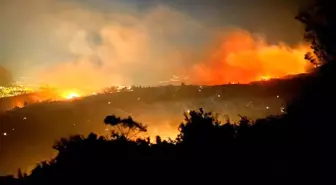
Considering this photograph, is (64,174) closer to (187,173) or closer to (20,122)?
(187,173)

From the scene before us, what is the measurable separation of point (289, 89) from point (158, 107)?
49.7ft

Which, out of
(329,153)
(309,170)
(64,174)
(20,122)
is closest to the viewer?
(309,170)

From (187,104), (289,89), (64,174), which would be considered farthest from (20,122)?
(64,174)

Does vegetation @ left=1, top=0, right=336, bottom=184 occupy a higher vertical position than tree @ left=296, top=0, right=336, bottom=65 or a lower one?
lower

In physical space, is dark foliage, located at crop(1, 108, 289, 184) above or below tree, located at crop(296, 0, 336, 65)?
below

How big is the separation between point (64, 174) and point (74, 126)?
32.1 m

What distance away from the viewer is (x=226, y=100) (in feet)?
150

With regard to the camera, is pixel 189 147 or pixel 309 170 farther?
pixel 189 147

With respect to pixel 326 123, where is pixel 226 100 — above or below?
above

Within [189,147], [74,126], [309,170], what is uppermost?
[74,126]

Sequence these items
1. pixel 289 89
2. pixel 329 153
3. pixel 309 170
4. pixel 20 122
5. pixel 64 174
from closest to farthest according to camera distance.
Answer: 1. pixel 309 170
2. pixel 329 153
3. pixel 64 174
4. pixel 289 89
5. pixel 20 122

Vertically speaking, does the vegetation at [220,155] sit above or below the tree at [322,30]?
below

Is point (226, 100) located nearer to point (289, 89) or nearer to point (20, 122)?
point (289, 89)

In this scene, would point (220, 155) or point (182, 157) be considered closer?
point (220, 155)
